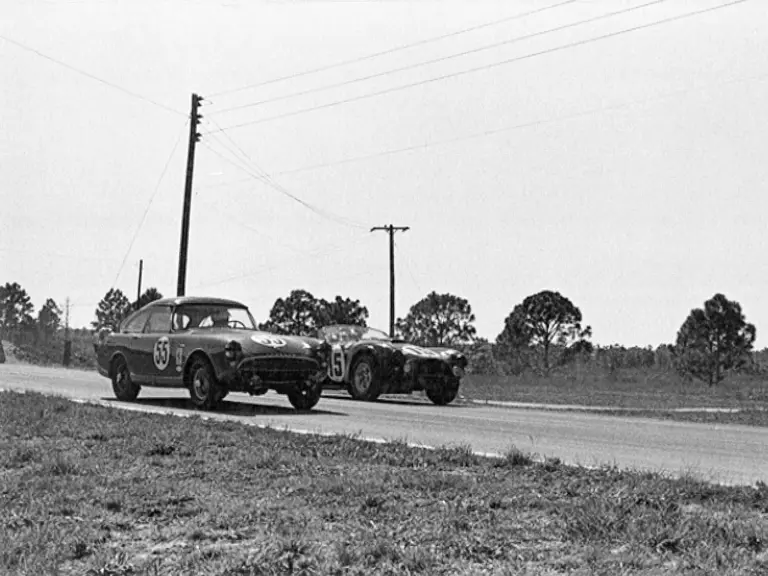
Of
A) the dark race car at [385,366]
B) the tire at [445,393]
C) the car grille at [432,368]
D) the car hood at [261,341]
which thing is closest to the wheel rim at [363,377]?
the dark race car at [385,366]

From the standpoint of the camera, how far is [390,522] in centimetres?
A: 568

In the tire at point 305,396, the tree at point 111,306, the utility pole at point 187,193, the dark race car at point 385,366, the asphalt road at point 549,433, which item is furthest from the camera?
the tree at point 111,306

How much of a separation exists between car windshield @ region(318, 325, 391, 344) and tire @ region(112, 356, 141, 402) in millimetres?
4324

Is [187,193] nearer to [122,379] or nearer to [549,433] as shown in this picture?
[122,379]

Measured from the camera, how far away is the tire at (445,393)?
779 inches

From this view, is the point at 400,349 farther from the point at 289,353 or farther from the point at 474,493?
the point at 474,493

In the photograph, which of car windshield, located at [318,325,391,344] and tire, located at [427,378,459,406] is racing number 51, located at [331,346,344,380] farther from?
tire, located at [427,378,459,406]

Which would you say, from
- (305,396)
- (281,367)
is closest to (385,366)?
(305,396)

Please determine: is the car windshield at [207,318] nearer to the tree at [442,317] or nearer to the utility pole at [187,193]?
the utility pole at [187,193]

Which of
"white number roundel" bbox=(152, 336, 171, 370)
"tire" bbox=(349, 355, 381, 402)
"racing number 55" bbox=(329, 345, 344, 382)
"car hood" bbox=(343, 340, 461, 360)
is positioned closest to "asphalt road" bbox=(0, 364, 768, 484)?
"white number roundel" bbox=(152, 336, 171, 370)

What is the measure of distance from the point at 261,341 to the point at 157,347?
2.18 metres

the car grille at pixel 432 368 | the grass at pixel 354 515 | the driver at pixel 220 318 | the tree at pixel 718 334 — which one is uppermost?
the tree at pixel 718 334

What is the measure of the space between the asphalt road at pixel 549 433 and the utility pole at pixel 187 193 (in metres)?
15.2

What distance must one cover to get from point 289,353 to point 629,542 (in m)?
10.2
